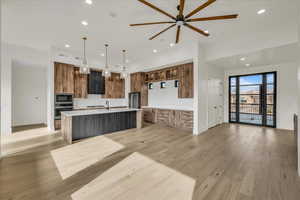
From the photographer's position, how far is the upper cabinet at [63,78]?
511cm

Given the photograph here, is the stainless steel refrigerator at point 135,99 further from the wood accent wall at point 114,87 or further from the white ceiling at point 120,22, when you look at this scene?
the white ceiling at point 120,22

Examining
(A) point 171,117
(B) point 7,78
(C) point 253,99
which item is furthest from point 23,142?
(C) point 253,99

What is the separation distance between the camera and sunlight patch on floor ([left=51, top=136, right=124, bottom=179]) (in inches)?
93.4

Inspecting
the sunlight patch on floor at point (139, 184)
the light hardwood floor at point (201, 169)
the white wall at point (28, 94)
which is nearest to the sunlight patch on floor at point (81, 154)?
the light hardwood floor at point (201, 169)

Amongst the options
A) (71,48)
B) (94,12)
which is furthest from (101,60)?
(94,12)

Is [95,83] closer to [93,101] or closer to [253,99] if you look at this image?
[93,101]

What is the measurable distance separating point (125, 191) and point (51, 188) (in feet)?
3.59

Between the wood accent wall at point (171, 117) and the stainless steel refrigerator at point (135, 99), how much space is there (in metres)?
0.63

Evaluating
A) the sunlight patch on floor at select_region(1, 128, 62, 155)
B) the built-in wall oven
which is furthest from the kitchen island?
the built-in wall oven

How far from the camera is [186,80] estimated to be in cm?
517

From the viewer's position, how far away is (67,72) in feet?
17.7

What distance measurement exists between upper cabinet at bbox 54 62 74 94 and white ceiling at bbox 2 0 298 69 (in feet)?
2.87

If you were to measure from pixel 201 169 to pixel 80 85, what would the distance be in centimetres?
580

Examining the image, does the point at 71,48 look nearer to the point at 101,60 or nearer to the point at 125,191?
the point at 101,60
